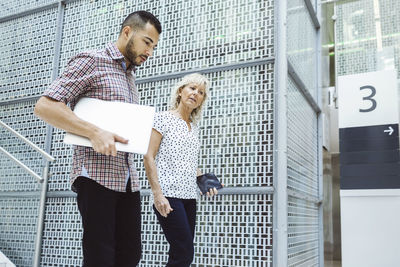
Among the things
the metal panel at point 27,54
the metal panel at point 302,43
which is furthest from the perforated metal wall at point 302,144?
the metal panel at point 27,54

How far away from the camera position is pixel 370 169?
4875 millimetres

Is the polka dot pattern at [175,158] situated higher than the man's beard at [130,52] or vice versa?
the man's beard at [130,52]

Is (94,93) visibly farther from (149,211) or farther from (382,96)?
(382,96)

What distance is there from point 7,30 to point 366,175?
4425 millimetres

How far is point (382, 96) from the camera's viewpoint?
4.94 meters

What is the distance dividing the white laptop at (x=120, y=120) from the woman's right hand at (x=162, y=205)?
2.51ft

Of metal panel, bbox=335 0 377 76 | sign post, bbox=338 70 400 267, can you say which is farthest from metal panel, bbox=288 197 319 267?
metal panel, bbox=335 0 377 76

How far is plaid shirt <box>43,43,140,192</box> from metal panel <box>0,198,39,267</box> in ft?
8.69

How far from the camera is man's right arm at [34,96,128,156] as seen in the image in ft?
4.51

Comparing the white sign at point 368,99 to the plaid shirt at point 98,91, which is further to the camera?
the white sign at point 368,99

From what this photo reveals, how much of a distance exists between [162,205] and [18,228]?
2.40 metres

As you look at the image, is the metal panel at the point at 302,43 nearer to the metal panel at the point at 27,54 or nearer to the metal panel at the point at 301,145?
the metal panel at the point at 301,145

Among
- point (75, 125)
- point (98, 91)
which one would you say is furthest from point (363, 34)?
point (75, 125)

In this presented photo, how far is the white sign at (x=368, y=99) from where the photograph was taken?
4.88 m
